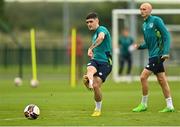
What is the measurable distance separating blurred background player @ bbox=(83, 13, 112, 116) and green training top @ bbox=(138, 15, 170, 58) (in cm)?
101

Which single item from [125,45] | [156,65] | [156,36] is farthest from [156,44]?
[125,45]

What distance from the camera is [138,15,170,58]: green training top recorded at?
1570cm

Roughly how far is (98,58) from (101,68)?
0.24 meters

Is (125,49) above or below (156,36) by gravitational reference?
below

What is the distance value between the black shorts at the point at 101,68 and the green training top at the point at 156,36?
1147 millimetres

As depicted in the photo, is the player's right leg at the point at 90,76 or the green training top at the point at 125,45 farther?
the green training top at the point at 125,45

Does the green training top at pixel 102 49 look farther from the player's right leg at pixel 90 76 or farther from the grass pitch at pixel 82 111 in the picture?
the grass pitch at pixel 82 111

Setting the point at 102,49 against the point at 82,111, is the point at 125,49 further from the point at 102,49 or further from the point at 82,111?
the point at 102,49

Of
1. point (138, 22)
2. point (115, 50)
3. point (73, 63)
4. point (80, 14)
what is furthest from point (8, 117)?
point (80, 14)

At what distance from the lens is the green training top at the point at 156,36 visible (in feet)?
51.5

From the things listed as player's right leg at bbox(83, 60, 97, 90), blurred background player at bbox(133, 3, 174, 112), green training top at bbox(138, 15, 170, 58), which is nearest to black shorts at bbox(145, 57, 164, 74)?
blurred background player at bbox(133, 3, 174, 112)

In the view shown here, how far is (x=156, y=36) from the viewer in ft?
52.0

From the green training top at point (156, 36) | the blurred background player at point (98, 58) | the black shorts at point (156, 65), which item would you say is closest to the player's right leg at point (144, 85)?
the black shorts at point (156, 65)

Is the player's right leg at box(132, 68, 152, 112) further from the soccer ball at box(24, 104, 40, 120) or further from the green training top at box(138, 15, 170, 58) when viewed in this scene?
the soccer ball at box(24, 104, 40, 120)
